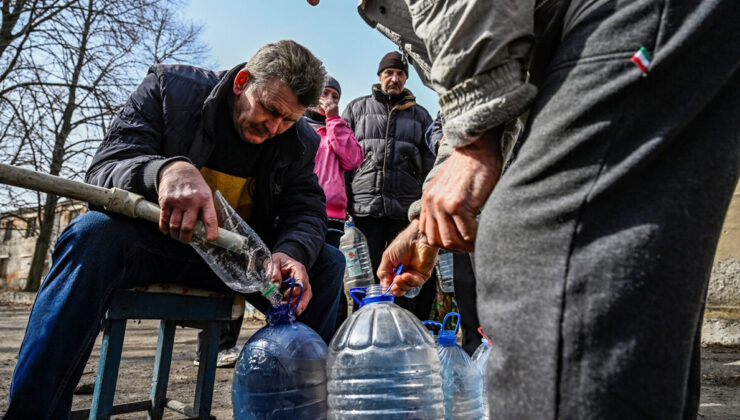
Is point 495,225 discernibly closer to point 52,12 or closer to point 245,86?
point 245,86

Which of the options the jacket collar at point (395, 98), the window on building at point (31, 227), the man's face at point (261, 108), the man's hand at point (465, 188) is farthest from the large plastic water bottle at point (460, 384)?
the window on building at point (31, 227)

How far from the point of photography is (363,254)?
4.44m

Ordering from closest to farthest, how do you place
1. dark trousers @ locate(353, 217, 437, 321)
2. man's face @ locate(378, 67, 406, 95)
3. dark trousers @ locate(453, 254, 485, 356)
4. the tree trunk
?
1. dark trousers @ locate(453, 254, 485, 356)
2. dark trousers @ locate(353, 217, 437, 321)
3. man's face @ locate(378, 67, 406, 95)
4. the tree trunk

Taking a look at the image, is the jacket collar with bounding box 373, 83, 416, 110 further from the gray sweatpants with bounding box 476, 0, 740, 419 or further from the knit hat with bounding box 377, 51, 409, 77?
the gray sweatpants with bounding box 476, 0, 740, 419

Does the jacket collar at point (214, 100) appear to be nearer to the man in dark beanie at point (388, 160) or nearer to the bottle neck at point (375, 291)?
the bottle neck at point (375, 291)

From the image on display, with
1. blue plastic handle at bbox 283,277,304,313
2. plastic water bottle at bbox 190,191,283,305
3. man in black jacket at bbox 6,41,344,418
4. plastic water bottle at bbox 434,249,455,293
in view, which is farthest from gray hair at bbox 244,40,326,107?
plastic water bottle at bbox 434,249,455,293

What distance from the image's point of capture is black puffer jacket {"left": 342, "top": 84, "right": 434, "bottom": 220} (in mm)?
4328

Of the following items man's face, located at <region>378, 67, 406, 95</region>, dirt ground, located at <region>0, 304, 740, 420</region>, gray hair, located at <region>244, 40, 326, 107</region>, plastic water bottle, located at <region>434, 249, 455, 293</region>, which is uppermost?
man's face, located at <region>378, 67, 406, 95</region>

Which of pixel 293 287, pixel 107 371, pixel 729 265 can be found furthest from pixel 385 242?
pixel 729 265

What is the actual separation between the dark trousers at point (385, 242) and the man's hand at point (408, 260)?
8.23ft

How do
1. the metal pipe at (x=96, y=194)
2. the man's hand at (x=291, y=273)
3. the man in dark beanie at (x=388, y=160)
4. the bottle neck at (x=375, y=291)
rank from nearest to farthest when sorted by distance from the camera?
the metal pipe at (x=96, y=194) → the bottle neck at (x=375, y=291) → the man's hand at (x=291, y=273) → the man in dark beanie at (x=388, y=160)

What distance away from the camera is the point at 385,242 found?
4.34 metres

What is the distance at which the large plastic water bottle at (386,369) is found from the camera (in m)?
2.00

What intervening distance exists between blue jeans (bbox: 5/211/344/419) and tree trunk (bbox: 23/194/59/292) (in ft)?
59.2
